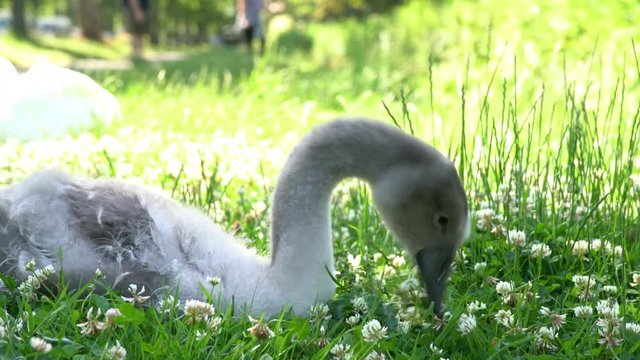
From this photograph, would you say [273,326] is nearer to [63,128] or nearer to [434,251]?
[434,251]

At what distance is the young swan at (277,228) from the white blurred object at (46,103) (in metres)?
3.70

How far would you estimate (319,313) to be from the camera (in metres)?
3.27

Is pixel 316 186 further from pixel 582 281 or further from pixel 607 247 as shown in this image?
pixel 607 247

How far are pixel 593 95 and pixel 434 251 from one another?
20.0 feet

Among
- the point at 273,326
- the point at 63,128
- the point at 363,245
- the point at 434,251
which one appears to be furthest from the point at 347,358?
the point at 63,128

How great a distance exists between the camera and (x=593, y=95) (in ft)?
29.3

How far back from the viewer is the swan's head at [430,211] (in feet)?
11.0

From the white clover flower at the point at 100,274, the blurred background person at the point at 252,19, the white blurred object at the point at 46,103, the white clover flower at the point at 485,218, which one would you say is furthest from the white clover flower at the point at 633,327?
the blurred background person at the point at 252,19

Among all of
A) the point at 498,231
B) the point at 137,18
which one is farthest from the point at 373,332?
the point at 137,18

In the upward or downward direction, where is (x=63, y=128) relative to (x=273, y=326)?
downward

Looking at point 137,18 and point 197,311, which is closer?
point 197,311

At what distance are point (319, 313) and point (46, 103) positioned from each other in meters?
4.84

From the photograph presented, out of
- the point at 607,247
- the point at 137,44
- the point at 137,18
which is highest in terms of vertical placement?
the point at 607,247

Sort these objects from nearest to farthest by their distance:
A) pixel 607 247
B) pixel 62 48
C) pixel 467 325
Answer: pixel 467 325
pixel 607 247
pixel 62 48
